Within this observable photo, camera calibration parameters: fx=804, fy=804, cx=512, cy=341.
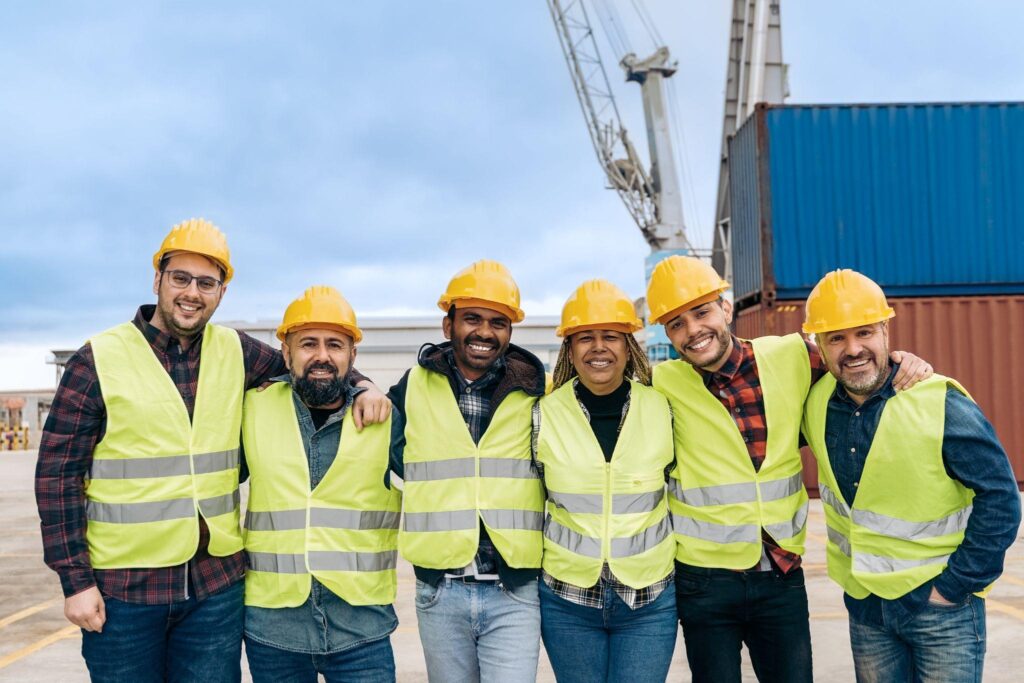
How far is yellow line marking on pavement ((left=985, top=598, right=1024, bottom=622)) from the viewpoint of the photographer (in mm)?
6206

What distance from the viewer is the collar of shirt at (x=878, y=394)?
9.75 ft

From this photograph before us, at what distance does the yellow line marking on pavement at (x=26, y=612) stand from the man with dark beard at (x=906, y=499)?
22.4 ft

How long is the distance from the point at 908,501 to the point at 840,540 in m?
0.37

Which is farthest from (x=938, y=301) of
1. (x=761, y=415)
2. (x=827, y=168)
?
(x=761, y=415)

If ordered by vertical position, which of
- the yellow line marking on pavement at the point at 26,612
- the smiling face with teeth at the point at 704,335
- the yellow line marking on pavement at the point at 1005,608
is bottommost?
the yellow line marking on pavement at the point at 26,612

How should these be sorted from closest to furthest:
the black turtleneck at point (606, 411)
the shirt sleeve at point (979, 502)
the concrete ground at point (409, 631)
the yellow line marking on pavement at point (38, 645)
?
the shirt sleeve at point (979, 502) → the black turtleneck at point (606, 411) → the concrete ground at point (409, 631) → the yellow line marking on pavement at point (38, 645)

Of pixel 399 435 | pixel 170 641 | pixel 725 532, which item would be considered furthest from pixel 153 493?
pixel 725 532

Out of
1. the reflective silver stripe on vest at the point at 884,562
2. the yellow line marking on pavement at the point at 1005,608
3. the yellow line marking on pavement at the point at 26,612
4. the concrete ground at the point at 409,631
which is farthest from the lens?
the yellow line marking on pavement at the point at 26,612

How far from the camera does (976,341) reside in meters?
12.5

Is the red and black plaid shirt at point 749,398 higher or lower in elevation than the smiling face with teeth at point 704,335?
lower

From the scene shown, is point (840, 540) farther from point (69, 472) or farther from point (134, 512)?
point (69, 472)

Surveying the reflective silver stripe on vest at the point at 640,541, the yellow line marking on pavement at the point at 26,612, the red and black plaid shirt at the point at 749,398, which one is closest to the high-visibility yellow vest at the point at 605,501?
the reflective silver stripe on vest at the point at 640,541

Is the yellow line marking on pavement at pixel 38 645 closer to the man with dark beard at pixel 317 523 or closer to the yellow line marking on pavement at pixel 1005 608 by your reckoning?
the man with dark beard at pixel 317 523

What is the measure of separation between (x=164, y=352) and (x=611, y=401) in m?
1.76
